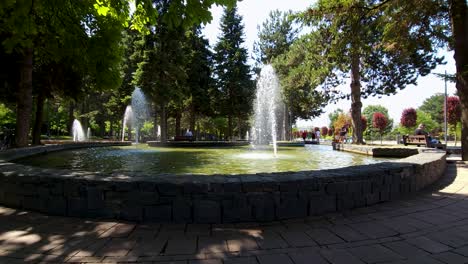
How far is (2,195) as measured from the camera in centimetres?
460

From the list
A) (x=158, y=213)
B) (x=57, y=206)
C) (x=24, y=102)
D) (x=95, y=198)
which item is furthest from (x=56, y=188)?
(x=24, y=102)

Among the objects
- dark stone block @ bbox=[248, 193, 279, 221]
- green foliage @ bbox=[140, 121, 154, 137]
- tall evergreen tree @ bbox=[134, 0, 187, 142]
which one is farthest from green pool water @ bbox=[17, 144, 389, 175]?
green foliage @ bbox=[140, 121, 154, 137]

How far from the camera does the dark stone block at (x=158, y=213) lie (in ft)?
12.3

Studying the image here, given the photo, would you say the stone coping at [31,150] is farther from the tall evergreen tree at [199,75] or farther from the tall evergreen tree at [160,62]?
the tall evergreen tree at [199,75]

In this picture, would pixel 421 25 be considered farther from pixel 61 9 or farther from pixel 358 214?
pixel 61 9

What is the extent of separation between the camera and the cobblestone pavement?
9.18 feet

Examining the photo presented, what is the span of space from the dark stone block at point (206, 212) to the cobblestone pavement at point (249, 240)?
12 cm

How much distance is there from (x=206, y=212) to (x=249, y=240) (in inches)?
30.1

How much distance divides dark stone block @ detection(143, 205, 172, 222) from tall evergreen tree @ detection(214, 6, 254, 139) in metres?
30.0

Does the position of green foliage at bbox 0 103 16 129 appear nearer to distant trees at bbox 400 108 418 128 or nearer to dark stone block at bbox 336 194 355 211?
dark stone block at bbox 336 194 355 211

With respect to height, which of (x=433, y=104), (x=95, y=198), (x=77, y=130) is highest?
(x=433, y=104)

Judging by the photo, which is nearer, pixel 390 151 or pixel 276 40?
pixel 390 151

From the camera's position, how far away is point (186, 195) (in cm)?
377

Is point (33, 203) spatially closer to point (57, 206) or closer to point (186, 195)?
point (57, 206)
